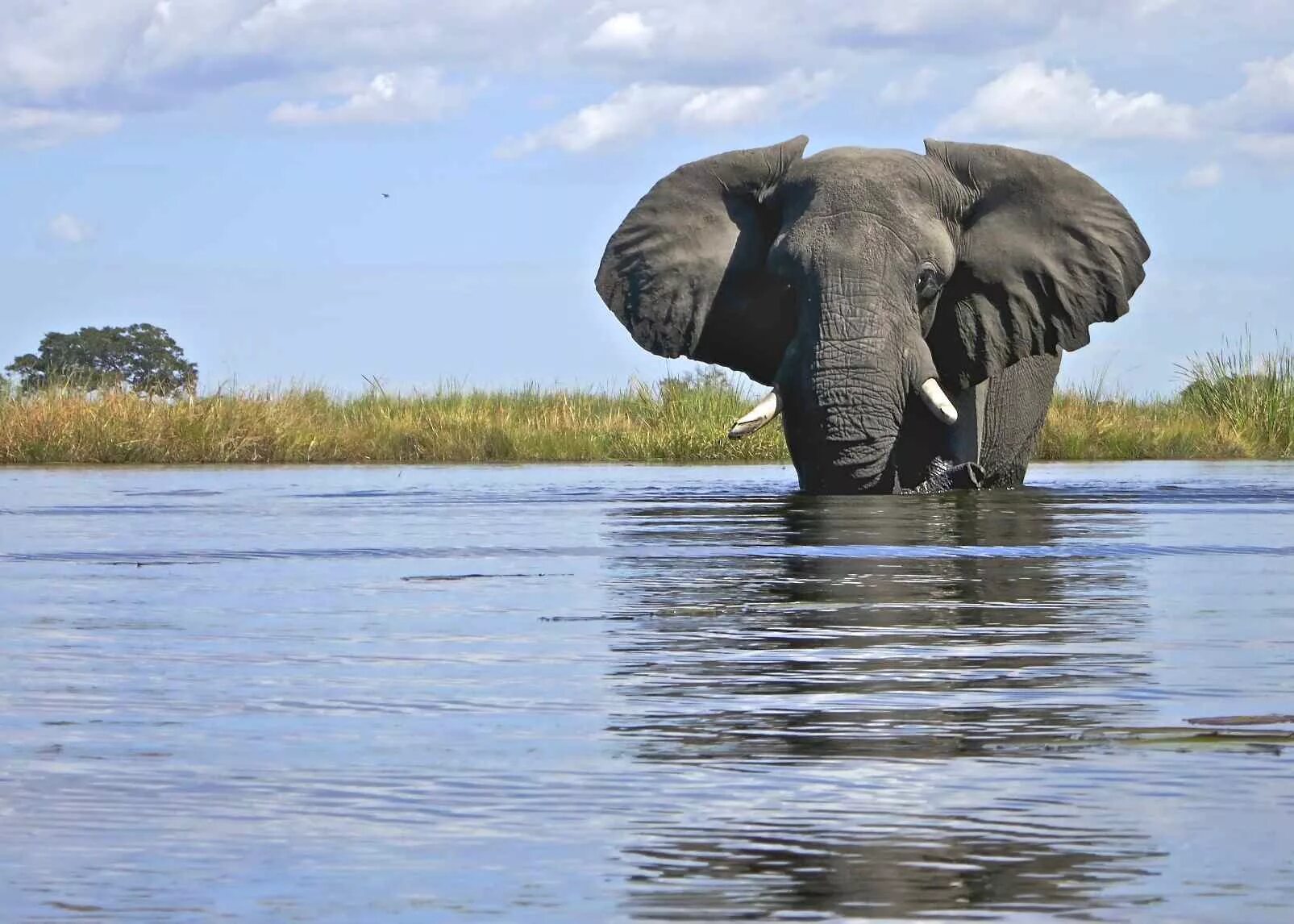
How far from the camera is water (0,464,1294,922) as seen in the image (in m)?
2.96

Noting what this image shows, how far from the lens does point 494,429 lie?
88.6 feet

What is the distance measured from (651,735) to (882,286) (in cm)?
940

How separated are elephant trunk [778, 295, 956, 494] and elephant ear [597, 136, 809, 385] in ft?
2.89

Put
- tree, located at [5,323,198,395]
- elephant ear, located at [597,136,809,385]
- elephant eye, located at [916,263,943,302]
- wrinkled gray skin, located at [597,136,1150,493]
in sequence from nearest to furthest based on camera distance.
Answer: wrinkled gray skin, located at [597,136,1150,493] < elephant eye, located at [916,263,943,302] < elephant ear, located at [597,136,809,385] < tree, located at [5,323,198,395]

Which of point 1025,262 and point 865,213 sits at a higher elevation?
point 865,213

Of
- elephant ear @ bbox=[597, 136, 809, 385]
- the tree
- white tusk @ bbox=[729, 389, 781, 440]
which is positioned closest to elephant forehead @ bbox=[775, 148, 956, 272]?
elephant ear @ bbox=[597, 136, 809, 385]

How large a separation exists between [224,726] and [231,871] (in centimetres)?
142

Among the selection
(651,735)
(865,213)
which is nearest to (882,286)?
(865,213)

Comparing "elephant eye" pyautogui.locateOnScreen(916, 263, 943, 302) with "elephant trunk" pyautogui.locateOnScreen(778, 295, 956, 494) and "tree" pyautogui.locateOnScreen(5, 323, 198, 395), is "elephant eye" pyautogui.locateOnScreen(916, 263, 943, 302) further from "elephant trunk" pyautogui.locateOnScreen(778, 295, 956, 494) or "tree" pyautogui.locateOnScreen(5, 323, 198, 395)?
"tree" pyautogui.locateOnScreen(5, 323, 198, 395)

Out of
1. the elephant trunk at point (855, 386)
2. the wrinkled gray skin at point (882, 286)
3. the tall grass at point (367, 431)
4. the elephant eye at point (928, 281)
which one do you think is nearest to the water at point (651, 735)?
the elephant trunk at point (855, 386)

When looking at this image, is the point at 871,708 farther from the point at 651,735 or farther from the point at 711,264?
the point at 711,264

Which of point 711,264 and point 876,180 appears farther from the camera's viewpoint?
point 711,264

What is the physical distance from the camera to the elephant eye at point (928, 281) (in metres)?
Answer: 13.9

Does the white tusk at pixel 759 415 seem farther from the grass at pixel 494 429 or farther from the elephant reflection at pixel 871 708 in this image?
the grass at pixel 494 429
